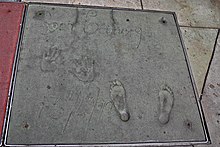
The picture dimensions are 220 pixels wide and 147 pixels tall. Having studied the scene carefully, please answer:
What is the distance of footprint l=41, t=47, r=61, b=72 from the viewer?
2256mm

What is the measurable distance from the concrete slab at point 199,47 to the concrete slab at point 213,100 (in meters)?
0.05

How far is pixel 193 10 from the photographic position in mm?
2963

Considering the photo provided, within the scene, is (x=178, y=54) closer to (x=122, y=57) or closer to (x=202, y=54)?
(x=202, y=54)

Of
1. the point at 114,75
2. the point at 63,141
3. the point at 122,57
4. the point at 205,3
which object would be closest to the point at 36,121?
the point at 63,141

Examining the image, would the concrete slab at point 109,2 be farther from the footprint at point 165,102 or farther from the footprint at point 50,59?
the footprint at point 165,102

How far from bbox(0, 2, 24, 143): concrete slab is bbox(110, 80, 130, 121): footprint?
2.45 ft

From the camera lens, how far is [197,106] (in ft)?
7.32

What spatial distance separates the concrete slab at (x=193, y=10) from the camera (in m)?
2.85

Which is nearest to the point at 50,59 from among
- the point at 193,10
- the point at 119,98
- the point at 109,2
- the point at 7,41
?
the point at 7,41

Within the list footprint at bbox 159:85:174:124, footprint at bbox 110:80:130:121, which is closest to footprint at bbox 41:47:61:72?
footprint at bbox 110:80:130:121

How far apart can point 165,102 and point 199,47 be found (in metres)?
0.74

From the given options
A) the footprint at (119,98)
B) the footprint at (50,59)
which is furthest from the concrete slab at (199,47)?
the footprint at (50,59)

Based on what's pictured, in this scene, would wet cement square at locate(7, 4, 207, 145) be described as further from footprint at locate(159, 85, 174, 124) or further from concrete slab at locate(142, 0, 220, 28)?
concrete slab at locate(142, 0, 220, 28)

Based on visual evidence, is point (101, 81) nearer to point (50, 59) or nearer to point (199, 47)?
point (50, 59)
